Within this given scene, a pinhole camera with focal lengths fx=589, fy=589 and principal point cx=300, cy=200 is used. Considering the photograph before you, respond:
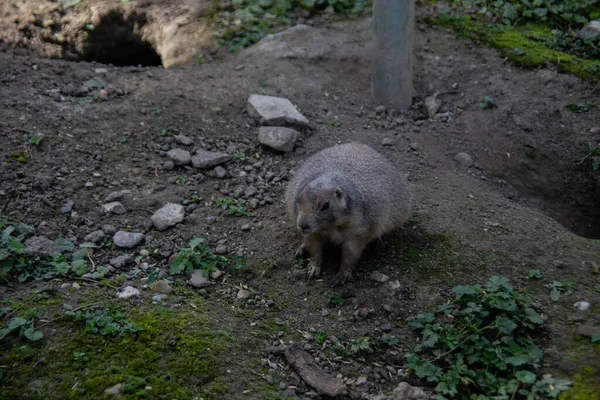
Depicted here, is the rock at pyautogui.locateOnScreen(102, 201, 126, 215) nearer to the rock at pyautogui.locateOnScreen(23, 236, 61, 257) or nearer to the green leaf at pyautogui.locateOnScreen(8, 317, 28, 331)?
the rock at pyautogui.locateOnScreen(23, 236, 61, 257)

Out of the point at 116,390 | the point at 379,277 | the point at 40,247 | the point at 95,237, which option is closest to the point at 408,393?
the point at 379,277

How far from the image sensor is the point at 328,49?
791 centimetres

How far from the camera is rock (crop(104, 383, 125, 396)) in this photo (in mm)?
3561

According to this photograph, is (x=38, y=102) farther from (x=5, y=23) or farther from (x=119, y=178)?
(x=5, y=23)

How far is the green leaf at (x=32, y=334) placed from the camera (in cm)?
382

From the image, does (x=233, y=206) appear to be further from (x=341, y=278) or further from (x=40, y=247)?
(x=40, y=247)

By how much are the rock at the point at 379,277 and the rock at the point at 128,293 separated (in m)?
1.89

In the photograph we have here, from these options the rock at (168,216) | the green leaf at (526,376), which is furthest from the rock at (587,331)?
the rock at (168,216)

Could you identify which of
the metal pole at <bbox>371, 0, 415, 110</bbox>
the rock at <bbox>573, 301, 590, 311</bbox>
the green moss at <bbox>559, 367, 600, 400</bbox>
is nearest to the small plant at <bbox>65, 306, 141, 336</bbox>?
the green moss at <bbox>559, 367, 600, 400</bbox>

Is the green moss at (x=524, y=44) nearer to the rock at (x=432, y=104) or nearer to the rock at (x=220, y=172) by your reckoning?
the rock at (x=432, y=104)

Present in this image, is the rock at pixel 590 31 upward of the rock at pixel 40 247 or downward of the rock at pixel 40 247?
upward

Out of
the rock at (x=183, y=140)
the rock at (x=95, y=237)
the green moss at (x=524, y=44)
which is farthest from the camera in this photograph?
the green moss at (x=524, y=44)

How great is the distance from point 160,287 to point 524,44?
19.4 feet

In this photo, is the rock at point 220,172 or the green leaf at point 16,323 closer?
the green leaf at point 16,323
